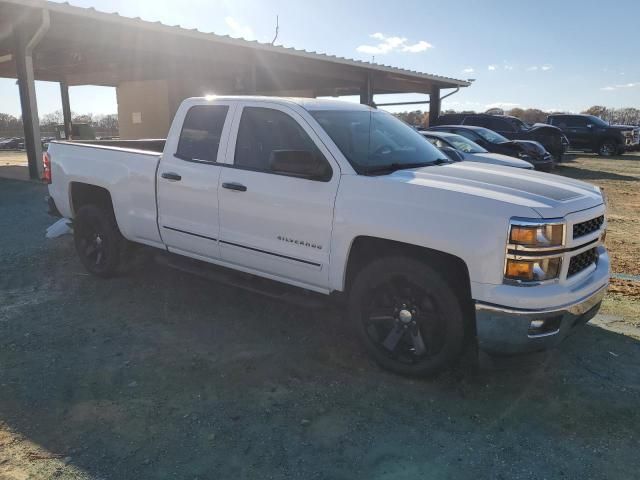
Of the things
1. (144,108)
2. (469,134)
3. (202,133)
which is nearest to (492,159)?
(469,134)

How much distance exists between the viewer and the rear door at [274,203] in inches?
149

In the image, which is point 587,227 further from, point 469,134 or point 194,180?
point 469,134

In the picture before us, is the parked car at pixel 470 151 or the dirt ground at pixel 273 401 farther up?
the parked car at pixel 470 151

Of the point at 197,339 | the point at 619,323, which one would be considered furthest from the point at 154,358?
the point at 619,323

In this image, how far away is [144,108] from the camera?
22.7m

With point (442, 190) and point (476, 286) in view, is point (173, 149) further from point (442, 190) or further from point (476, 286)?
point (476, 286)

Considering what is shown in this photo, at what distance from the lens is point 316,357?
4.01 metres

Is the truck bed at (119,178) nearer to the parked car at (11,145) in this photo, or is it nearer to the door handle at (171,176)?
the door handle at (171,176)

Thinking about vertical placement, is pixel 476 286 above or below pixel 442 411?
above

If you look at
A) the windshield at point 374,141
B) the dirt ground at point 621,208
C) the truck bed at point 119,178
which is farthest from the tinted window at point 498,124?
the truck bed at point 119,178

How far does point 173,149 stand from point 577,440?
151 inches

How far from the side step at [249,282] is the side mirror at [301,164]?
2.98 ft

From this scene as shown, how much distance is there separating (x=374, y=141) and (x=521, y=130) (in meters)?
16.0

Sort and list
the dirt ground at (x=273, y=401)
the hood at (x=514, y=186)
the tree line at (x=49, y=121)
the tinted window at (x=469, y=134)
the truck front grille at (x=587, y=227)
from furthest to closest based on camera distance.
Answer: the tree line at (x=49, y=121) → the tinted window at (x=469, y=134) → the truck front grille at (x=587, y=227) → the hood at (x=514, y=186) → the dirt ground at (x=273, y=401)
